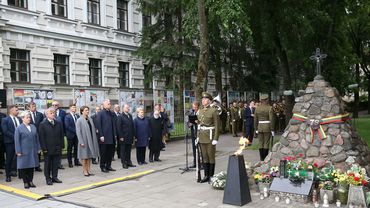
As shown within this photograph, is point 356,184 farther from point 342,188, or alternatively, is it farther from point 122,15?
point 122,15

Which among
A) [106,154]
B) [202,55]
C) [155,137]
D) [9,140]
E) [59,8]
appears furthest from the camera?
[59,8]

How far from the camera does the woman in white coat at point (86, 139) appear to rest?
1056cm

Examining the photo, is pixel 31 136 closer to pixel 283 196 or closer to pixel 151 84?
pixel 283 196

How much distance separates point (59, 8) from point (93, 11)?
2.89 m

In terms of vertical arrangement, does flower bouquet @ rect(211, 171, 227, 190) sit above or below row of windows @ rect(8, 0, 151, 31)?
below

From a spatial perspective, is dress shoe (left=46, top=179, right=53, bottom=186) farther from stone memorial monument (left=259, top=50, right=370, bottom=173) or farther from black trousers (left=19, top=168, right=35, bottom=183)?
stone memorial monument (left=259, top=50, right=370, bottom=173)

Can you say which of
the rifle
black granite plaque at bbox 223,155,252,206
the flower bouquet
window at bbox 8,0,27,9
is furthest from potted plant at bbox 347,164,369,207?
window at bbox 8,0,27,9

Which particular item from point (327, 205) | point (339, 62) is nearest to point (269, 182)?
point (327, 205)

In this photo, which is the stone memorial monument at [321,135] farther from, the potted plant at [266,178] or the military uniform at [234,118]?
the military uniform at [234,118]

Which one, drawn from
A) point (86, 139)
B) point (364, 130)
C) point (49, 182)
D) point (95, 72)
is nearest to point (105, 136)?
point (86, 139)

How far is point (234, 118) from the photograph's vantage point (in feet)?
69.1

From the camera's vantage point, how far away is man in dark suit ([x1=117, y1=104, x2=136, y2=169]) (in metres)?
12.1

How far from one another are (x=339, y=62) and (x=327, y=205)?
20380 millimetres

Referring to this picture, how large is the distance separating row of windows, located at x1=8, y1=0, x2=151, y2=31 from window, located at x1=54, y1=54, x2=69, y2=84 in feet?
8.31
